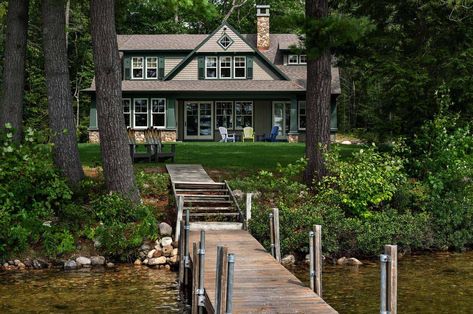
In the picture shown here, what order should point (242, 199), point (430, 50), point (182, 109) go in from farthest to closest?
point (182, 109) < point (430, 50) < point (242, 199)

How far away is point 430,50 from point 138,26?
106 ft

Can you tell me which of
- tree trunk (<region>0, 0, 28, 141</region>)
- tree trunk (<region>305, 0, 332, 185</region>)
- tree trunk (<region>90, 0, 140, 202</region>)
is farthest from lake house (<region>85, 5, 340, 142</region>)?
tree trunk (<region>90, 0, 140, 202</region>)

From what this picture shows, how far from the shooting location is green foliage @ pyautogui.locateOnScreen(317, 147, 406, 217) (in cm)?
1596

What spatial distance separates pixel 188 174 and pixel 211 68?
61.1ft

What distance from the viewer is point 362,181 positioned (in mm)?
15938

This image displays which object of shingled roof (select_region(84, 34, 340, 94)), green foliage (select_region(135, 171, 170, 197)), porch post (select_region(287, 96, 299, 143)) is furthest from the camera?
porch post (select_region(287, 96, 299, 143))

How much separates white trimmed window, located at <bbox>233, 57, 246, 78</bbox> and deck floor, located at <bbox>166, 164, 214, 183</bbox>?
1638 centimetres

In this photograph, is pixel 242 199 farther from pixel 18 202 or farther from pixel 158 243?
pixel 18 202

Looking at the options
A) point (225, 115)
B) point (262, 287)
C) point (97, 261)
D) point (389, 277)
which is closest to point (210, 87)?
point (225, 115)

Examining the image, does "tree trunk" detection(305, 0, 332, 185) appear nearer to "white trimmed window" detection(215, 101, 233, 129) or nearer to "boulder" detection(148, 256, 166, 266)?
"boulder" detection(148, 256, 166, 266)

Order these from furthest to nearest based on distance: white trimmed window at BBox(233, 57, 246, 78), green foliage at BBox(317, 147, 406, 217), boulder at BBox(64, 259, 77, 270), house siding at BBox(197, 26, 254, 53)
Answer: white trimmed window at BBox(233, 57, 246, 78), house siding at BBox(197, 26, 254, 53), green foliage at BBox(317, 147, 406, 217), boulder at BBox(64, 259, 77, 270)

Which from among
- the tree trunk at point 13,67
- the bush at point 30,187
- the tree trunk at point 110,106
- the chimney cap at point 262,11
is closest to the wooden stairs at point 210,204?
the tree trunk at point 110,106

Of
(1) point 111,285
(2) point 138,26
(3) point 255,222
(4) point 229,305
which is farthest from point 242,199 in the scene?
(2) point 138,26

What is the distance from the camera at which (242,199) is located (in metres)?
16.4
